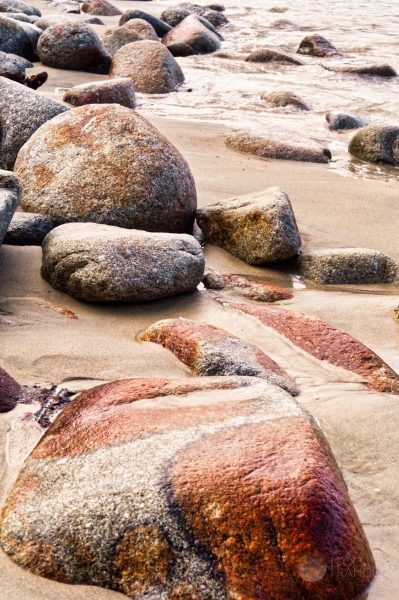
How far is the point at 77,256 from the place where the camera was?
3.69m

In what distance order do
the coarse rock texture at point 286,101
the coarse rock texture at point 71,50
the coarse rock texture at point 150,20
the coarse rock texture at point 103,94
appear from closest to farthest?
1. the coarse rock texture at point 103,94
2. the coarse rock texture at point 286,101
3. the coarse rock texture at point 71,50
4. the coarse rock texture at point 150,20

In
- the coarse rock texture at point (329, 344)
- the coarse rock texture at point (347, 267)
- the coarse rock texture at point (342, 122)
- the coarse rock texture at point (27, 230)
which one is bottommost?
the coarse rock texture at point (342, 122)

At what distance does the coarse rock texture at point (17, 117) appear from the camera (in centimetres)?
535

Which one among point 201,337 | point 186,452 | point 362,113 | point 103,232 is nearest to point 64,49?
point 362,113

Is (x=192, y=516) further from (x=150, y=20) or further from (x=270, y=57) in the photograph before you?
(x=150, y=20)

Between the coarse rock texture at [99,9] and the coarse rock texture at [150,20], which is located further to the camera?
the coarse rock texture at [99,9]

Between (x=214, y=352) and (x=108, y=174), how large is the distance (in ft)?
6.05

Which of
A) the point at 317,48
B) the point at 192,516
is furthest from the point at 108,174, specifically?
the point at 317,48

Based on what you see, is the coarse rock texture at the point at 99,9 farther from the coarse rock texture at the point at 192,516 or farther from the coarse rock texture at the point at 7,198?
the coarse rock texture at the point at 192,516

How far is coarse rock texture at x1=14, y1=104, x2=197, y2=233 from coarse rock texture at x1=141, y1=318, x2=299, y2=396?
1.36 metres

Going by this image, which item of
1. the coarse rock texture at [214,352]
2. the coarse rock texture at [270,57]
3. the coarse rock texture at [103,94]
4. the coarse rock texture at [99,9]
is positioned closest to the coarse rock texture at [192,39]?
the coarse rock texture at [270,57]

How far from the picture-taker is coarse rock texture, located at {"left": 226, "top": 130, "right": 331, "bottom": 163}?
22.6 ft

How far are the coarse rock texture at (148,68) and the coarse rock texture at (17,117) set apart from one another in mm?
3974

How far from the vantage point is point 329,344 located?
11.3 ft
